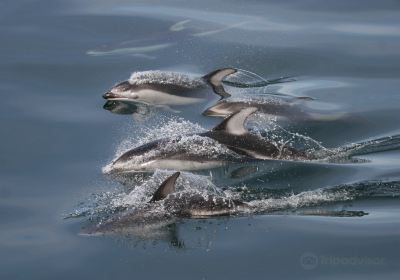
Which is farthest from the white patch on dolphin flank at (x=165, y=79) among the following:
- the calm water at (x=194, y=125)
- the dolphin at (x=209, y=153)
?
the dolphin at (x=209, y=153)

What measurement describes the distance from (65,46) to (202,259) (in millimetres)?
9954

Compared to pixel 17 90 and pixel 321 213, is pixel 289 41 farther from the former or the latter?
pixel 321 213

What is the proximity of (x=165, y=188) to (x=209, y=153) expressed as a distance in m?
1.98

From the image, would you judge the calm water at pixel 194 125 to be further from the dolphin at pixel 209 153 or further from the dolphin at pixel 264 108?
the dolphin at pixel 209 153

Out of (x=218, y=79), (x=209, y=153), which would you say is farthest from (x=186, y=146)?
(x=218, y=79)

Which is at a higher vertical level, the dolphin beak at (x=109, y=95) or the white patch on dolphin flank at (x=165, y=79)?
the white patch on dolphin flank at (x=165, y=79)

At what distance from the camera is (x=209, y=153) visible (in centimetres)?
1098

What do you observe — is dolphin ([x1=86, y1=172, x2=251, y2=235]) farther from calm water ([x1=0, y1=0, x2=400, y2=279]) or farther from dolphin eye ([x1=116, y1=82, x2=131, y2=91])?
dolphin eye ([x1=116, y1=82, x2=131, y2=91])

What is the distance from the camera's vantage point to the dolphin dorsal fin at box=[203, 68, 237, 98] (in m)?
14.0

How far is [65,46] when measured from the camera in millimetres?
17578

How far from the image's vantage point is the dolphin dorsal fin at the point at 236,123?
1073 cm

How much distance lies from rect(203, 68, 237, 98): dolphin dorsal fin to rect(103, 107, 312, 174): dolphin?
120 inches

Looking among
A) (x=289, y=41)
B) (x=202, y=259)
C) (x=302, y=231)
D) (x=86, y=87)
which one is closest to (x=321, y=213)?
(x=302, y=231)

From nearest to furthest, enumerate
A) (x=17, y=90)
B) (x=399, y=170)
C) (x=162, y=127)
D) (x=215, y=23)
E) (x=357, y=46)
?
(x=399, y=170), (x=162, y=127), (x=17, y=90), (x=357, y=46), (x=215, y=23)
